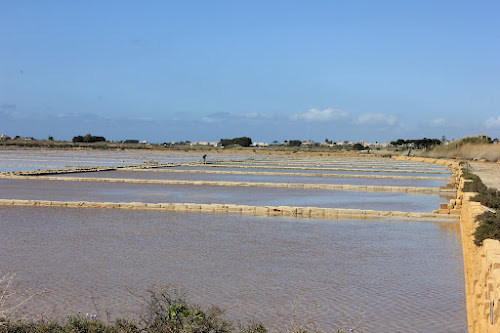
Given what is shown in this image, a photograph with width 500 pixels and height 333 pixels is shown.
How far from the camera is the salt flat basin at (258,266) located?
4.71m

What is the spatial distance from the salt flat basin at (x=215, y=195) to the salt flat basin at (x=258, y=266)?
105 inches

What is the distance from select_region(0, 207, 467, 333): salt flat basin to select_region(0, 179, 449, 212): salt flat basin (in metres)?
2.68

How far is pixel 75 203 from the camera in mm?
11375

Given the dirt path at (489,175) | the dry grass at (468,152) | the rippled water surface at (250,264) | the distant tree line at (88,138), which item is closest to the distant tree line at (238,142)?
the distant tree line at (88,138)

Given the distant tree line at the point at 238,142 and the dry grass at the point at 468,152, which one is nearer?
the dry grass at the point at 468,152

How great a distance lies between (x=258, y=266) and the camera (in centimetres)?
626

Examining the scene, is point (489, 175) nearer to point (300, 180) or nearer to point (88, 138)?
point (300, 180)

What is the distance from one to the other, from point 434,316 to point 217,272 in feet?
7.26

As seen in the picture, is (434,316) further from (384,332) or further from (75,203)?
(75,203)

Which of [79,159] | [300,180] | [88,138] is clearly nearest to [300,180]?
[300,180]

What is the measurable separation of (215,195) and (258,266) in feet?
26.2

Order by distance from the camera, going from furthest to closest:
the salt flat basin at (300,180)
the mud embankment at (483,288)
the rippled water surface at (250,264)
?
the salt flat basin at (300,180) < the rippled water surface at (250,264) < the mud embankment at (483,288)

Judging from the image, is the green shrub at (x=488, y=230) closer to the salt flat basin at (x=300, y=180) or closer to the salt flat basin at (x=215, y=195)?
the salt flat basin at (x=215, y=195)

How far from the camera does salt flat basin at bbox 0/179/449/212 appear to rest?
12570 mm
